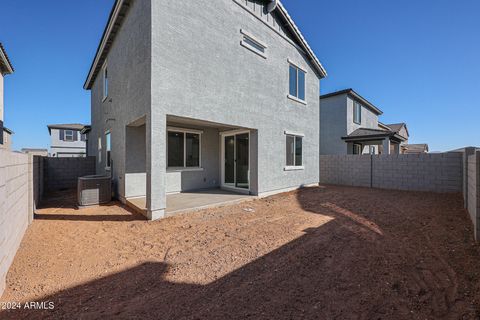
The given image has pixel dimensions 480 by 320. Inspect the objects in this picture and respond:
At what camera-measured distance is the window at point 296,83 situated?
10672 millimetres

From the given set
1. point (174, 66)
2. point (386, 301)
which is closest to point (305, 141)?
point (174, 66)

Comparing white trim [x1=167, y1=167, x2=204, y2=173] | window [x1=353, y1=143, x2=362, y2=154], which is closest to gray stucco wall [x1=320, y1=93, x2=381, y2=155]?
window [x1=353, y1=143, x2=362, y2=154]

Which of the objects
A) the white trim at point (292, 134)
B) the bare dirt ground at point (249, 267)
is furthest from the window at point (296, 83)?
the bare dirt ground at point (249, 267)

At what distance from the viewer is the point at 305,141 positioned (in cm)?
1148

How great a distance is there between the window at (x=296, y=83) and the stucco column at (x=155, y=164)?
690cm

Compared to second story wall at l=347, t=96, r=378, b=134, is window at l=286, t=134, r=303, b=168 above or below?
below

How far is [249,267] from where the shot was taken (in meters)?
3.38

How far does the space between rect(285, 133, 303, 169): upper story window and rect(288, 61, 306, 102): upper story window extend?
1877 mm

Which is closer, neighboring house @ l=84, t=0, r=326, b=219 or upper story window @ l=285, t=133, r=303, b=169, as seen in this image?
neighboring house @ l=84, t=0, r=326, b=219

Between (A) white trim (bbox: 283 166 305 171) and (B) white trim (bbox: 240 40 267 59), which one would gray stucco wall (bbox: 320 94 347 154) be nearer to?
(A) white trim (bbox: 283 166 305 171)

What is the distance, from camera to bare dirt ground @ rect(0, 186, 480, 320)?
2.46 metres

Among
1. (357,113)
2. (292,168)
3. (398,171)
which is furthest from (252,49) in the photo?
(357,113)

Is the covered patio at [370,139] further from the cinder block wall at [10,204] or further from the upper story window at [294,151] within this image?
the cinder block wall at [10,204]

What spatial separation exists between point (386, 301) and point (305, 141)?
9.45m
